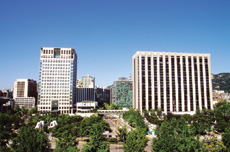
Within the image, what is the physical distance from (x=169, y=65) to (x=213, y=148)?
101350 mm

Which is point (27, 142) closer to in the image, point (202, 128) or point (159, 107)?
point (202, 128)

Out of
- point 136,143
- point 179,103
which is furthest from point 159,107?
point 136,143

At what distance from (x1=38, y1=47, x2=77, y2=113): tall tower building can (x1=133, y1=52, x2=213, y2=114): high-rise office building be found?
57297 millimetres

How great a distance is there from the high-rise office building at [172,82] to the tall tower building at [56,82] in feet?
188

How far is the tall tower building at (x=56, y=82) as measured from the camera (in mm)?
153125

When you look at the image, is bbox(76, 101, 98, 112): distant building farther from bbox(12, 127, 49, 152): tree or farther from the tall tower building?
bbox(12, 127, 49, 152): tree

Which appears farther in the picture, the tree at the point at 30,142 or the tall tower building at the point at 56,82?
the tall tower building at the point at 56,82

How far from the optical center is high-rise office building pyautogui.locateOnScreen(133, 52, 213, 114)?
13175 cm

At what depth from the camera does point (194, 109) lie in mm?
132750

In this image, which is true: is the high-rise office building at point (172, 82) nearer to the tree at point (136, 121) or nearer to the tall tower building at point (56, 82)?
the tree at point (136, 121)

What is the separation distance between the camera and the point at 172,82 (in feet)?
443

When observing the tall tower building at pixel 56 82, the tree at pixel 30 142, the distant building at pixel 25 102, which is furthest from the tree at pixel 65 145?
the distant building at pixel 25 102

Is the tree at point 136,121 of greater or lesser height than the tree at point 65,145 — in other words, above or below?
below

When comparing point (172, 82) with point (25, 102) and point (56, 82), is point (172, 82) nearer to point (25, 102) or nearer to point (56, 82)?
point (56, 82)
